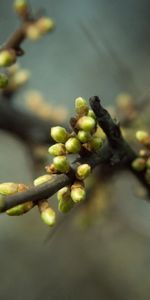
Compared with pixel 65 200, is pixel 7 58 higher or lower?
higher

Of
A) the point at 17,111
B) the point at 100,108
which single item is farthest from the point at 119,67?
the point at 100,108

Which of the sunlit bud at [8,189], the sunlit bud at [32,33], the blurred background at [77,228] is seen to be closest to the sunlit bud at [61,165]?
the sunlit bud at [8,189]

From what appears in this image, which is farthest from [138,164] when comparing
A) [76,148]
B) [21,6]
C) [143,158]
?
[21,6]

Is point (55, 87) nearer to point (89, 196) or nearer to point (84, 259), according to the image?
point (84, 259)

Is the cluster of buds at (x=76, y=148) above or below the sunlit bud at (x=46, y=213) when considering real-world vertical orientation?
above

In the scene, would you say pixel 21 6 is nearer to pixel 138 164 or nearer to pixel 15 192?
pixel 138 164

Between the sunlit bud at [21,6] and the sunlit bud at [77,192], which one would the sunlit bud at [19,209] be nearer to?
the sunlit bud at [77,192]
